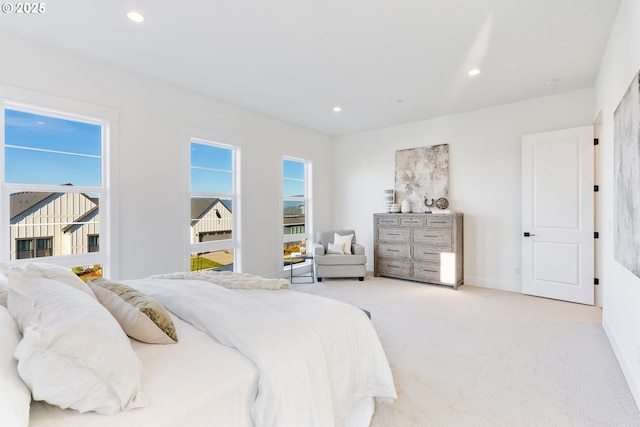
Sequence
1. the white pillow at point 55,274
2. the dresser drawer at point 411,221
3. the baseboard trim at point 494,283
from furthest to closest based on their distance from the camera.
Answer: the dresser drawer at point 411,221 → the baseboard trim at point 494,283 → the white pillow at point 55,274

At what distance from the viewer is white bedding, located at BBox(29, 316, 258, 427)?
0.90 m

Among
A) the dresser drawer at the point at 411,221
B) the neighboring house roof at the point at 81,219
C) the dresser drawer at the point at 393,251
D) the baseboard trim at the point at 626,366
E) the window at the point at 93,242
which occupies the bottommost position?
the baseboard trim at the point at 626,366

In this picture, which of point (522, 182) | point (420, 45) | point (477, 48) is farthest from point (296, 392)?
point (522, 182)

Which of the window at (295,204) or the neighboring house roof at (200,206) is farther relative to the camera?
the window at (295,204)

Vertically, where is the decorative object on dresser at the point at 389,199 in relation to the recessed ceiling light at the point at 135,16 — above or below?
below

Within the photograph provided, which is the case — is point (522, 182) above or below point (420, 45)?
below

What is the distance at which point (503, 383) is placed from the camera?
7.04ft

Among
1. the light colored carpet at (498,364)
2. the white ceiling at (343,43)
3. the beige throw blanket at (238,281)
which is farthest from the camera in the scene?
the white ceiling at (343,43)

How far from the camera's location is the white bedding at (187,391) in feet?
2.97

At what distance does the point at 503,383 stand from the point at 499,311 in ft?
5.59

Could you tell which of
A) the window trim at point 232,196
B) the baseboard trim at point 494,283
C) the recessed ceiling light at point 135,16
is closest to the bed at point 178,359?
the recessed ceiling light at point 135,16

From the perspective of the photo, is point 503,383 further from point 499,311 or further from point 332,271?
point 332,271

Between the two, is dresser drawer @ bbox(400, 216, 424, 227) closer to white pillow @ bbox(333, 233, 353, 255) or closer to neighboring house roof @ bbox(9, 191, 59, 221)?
white pillow @ bbox(333, 233, 353, 255)

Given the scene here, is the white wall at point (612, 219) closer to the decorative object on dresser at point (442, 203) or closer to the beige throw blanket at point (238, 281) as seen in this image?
the decorative object on dresser at point (442, 203)
